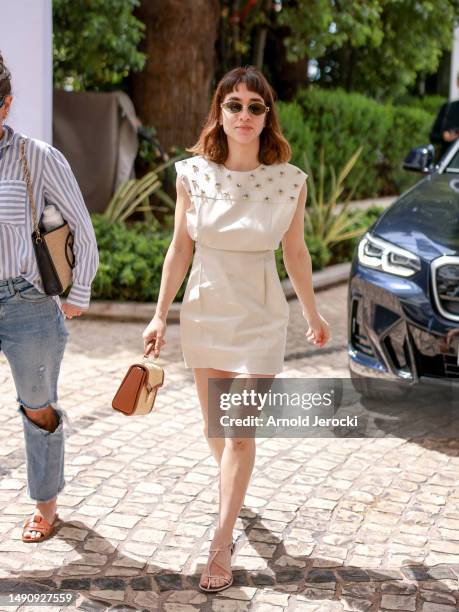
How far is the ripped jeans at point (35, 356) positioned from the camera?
12.0 feet

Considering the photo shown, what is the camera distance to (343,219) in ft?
36.6

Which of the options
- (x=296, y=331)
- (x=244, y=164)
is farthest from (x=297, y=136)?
(x=244, y=164)

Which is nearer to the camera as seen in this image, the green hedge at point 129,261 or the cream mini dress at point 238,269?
the cream mini dress at point 238,269

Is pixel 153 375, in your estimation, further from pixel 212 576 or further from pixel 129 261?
pixel 129 261

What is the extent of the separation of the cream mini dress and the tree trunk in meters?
7.56

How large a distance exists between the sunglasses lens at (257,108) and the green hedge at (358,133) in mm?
9783

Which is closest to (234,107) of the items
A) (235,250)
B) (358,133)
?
(235,250)

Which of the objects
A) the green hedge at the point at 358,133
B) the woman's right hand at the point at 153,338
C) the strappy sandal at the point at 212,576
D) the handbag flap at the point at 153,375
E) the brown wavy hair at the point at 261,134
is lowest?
the green hedge at the point at 358,133

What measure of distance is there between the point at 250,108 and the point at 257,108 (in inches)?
1.0

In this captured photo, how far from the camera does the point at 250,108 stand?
12.1ft

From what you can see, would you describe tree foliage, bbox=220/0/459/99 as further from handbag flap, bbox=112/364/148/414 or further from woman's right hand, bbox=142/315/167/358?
handbag flap, bbox=112/364/148/414

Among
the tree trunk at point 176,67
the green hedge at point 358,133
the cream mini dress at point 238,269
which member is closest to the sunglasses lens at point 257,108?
the cream mini dress at point 238,269

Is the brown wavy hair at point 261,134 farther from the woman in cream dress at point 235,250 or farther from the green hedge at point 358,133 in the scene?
the green hedge at point 358,133

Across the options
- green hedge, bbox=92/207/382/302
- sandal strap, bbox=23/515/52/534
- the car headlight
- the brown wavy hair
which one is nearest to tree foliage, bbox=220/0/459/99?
green hedge, bbox=92/207/382/302
